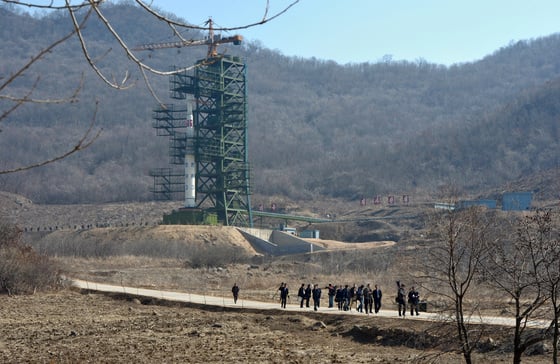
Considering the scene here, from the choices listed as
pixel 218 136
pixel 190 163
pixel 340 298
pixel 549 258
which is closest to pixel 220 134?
pixel 218 136

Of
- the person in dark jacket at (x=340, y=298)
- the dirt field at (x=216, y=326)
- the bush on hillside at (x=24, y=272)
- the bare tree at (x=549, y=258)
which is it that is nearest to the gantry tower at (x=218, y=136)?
the dirt field at (x=216, y=326)

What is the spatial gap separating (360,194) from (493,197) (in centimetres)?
3565

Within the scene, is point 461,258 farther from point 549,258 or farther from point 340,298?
point 340,298

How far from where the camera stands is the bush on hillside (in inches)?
1781

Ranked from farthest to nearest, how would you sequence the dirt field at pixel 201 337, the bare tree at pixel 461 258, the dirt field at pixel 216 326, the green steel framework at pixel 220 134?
the green steel framework at pixel 220 134 < the dirt field at pixel 216 326 < the dirt field at pixel 201 337 < the bare tree at pixel 461 258

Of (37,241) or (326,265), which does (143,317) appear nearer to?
(326,265)

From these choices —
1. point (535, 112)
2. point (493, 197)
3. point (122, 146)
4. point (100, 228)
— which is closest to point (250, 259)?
point (100, 228)

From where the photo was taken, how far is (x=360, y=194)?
136 metres

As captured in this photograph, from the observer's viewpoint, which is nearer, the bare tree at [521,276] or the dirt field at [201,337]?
the bare tree at [521,276]

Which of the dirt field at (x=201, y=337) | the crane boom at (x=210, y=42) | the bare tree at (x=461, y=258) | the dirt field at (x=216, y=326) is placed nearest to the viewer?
the crane boom at (x=210, y=42)

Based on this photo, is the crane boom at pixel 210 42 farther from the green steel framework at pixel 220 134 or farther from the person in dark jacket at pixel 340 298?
the person in dark jacket at pixel 340 298

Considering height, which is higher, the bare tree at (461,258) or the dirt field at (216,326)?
the bare tree at (461,258)

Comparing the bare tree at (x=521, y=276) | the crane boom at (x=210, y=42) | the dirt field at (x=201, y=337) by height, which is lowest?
the dirt field at (x=201, y=337)

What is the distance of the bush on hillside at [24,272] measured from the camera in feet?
148
